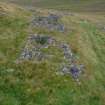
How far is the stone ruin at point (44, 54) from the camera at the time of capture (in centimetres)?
2486

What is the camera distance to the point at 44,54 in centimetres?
2697

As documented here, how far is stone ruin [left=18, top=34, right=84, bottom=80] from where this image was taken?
24.9m

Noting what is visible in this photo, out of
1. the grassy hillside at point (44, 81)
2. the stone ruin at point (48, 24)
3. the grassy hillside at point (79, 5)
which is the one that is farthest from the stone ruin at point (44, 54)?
the grassy hillside at point (79, 5)

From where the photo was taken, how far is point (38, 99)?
2058 cm

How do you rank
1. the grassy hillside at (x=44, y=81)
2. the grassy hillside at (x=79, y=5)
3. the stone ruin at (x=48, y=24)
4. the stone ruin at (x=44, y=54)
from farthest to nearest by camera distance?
the grassy hillside at (x=79, y=5) < the stone ruin at (x=48, y=24) < the stone ruin at (x=44, y=54) < the grassy hillside at (x=44, y=81)

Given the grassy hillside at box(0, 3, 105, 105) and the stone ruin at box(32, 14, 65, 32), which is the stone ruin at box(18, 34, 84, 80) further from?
the stone ruin at box(32, 14, 65, 32)

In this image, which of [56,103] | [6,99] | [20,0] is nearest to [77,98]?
[56,103]

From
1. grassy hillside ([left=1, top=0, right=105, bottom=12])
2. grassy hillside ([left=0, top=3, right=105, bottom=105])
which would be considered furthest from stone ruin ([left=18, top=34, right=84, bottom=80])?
grassy hillside ([left=1, top=0, right=105, bottom=12])

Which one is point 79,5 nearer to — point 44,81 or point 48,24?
point 48,24

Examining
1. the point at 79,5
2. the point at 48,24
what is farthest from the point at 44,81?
the point at 79,5

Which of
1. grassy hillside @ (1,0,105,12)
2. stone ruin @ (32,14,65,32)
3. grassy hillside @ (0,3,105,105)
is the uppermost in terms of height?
stone ruin @ (32,14,65,32)

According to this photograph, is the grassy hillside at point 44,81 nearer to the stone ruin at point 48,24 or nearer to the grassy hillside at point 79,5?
the stone ruin at point 48,24

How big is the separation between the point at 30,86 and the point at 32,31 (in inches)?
509

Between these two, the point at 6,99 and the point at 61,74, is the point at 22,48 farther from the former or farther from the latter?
the point at 6,99
